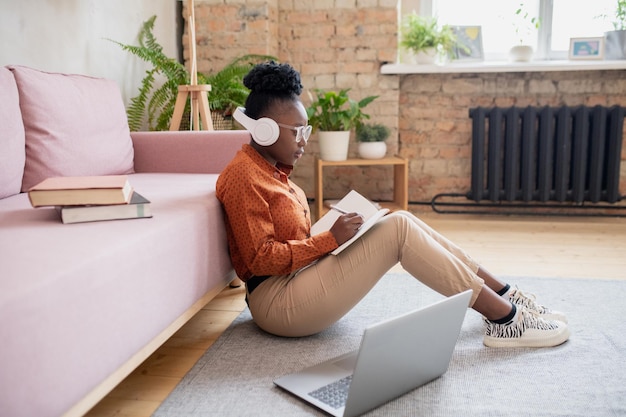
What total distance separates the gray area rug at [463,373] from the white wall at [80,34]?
4.53ft

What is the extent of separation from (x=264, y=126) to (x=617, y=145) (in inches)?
110

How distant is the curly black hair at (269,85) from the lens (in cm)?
157

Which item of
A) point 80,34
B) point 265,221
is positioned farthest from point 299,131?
point 80,34

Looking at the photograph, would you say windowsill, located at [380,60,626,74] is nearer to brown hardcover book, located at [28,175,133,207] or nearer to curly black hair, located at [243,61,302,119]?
curly black hair, located at [243,61,302,119]

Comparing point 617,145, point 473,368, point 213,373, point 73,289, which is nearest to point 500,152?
point 617,145

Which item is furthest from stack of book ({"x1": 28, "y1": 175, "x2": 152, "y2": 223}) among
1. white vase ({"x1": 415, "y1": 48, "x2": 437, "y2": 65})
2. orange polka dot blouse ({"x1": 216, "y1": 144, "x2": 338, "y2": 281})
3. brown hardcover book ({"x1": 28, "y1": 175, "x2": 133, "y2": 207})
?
white vase ({"x1": 415, "y1": 48, "x2": 437, "y2": 65})

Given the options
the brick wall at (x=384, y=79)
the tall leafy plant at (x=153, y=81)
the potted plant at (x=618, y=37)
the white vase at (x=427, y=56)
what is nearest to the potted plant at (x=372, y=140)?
the brick wall at (x=384, y=79)

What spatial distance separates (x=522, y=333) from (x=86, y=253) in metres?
1.24

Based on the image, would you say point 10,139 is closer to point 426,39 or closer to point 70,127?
point 70,127

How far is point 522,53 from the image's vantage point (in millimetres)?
3596

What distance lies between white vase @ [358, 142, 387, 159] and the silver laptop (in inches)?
84.8

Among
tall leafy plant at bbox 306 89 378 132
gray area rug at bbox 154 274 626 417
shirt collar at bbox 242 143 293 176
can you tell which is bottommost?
gray area rug at bbox 154 274 626 417

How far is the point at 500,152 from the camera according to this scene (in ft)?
12.1

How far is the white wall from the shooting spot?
2229mm
